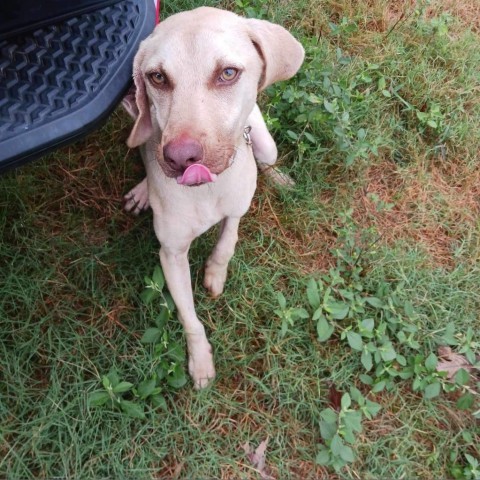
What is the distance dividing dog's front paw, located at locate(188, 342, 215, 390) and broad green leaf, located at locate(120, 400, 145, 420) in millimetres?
296

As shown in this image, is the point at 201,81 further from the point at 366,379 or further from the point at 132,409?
the point at 366,379

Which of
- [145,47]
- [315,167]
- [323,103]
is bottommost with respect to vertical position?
[315,167]

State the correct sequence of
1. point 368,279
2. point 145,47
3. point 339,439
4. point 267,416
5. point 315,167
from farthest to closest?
point 315,167
point 368,279
point 267,416
point 339,439
point 145,47

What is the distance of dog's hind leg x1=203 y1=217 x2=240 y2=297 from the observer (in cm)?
Result: 260

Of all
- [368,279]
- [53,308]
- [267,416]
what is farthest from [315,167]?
[53,308]

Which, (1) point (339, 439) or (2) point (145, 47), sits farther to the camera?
(1) point (339, 439)

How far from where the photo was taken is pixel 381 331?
8.75ft

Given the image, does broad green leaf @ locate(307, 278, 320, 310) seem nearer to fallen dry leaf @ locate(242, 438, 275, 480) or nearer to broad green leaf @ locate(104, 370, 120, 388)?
fallen dry leaf @ locate(242, 438, 275, 480)

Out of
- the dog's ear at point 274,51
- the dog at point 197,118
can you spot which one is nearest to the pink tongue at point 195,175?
the dog at point 197,118

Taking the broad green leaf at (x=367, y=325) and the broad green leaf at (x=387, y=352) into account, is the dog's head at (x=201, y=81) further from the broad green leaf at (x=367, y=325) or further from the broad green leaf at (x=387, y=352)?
the broad green leaf at (x=387, y=352)

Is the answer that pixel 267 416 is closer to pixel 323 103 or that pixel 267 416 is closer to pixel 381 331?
pixel 381 331

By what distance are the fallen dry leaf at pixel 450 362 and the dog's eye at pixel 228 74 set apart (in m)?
1.78

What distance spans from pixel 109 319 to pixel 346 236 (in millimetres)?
1355

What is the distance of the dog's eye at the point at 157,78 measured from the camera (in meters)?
1.91
